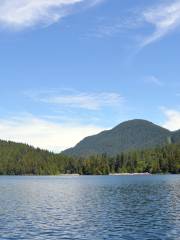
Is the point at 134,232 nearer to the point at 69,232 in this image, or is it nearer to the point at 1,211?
the point at 69,232

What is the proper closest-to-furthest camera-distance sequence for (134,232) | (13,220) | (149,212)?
1. (134,232)
2. (13,220)
3. (149,212)

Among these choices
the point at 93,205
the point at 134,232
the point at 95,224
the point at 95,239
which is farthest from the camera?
the point at 93,205

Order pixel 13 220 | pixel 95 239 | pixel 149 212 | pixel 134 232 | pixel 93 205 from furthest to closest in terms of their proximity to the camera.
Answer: pixel 93 205, pixel 149 212, pixel 13 220, pixel 134 232, pixel 95 239

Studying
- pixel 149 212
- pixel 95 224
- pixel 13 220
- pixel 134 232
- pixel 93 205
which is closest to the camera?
pixel 134 232

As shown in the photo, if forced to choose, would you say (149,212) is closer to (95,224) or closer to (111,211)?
(111,211)

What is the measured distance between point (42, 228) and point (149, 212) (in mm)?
21793

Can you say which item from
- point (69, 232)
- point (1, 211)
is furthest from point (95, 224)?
point (1, 211)

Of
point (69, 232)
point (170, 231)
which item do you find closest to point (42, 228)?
point (69, 232)

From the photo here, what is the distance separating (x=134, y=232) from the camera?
52375 mm

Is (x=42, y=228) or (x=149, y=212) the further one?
(x=149, y=212)

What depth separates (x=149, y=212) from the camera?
2785 inches

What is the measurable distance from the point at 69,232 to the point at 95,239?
5509mm

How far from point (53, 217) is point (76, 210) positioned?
32.9 ft

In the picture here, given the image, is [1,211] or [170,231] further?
[1,211]
